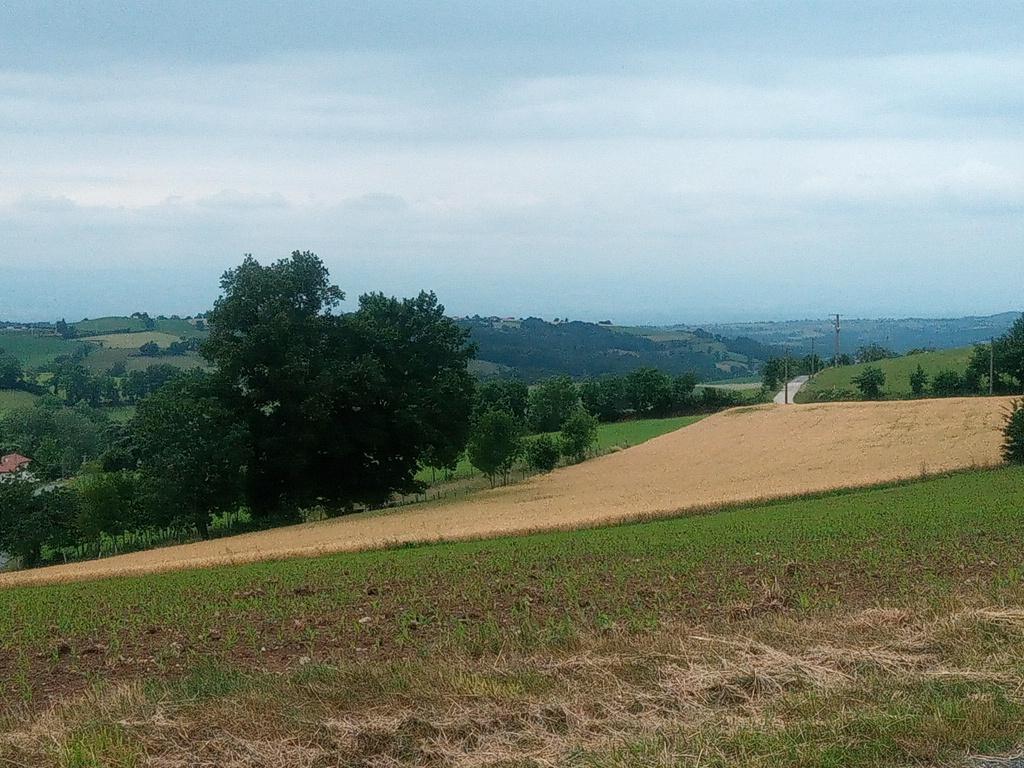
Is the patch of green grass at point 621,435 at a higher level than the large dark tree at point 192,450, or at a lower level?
lower

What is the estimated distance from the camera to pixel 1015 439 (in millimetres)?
40938

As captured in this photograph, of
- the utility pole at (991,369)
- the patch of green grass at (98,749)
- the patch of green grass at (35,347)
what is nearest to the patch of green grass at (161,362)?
the patch of green grass at (35,347)

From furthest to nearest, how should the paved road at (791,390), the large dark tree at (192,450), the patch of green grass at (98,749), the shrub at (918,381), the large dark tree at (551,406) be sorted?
the large dark tree at (551,406) → the paved road at (791,390) → the shrub at (918,381) → the large dark tree at (192,450) → the patch of green grass at (98,749)

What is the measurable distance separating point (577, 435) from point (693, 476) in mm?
22588

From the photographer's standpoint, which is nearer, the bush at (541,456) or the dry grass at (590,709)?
the dry grass at (590,709)

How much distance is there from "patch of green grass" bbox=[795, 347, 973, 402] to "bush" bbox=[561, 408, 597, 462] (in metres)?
32.1

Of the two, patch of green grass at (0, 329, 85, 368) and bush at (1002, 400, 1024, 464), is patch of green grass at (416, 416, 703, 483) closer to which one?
bush at (1002, 400, 1024, 464)

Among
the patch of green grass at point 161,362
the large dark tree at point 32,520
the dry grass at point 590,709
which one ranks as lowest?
the large dark tree at point 32,520

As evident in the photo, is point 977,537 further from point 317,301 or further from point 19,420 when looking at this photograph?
point 19,420

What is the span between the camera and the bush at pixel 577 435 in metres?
71.5

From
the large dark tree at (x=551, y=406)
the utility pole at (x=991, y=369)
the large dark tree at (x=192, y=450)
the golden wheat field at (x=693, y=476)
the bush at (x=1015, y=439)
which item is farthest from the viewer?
the large dark tree at (x=551, y=406)

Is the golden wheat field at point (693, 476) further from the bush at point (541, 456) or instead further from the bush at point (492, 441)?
the bush at point (492, 441)

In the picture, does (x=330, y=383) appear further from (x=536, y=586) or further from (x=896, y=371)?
(x=896, y=371)

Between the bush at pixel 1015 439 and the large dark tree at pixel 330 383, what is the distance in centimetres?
2825
